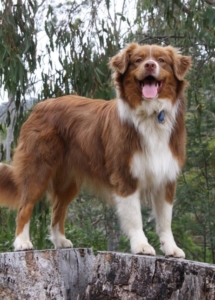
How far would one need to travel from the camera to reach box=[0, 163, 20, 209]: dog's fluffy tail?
6.72 meters

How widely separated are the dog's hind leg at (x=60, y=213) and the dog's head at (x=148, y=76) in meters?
1.40

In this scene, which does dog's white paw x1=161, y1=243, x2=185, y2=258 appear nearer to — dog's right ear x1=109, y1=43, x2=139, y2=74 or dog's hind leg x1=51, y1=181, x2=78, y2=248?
dog's hind leg x1=51, y1=181, x2=78, y2=248

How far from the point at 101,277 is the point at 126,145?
1310mm

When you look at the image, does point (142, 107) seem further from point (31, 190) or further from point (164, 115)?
point (31, 190)

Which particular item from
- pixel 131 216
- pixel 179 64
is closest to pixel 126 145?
pixel 131 216

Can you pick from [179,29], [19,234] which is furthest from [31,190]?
[179,29]

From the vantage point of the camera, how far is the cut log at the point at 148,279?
4.49m

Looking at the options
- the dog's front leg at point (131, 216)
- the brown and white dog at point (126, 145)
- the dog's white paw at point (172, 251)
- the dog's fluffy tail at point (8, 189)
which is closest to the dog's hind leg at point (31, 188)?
the brown and white dog at point (126, 145)

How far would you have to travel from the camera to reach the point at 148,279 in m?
4.66

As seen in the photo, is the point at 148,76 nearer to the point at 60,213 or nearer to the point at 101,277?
the point at 101,277

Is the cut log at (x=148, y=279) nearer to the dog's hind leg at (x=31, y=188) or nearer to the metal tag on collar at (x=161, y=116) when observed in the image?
the metal tag on collar at (x=161, y=116)

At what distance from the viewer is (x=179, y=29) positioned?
920 centimetres

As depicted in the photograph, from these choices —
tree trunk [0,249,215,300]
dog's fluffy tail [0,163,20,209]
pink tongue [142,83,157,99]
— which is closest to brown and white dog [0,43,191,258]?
pink tongue [142,83,157,99]

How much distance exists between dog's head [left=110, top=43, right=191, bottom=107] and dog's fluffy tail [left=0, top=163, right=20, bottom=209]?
1.59 meters
